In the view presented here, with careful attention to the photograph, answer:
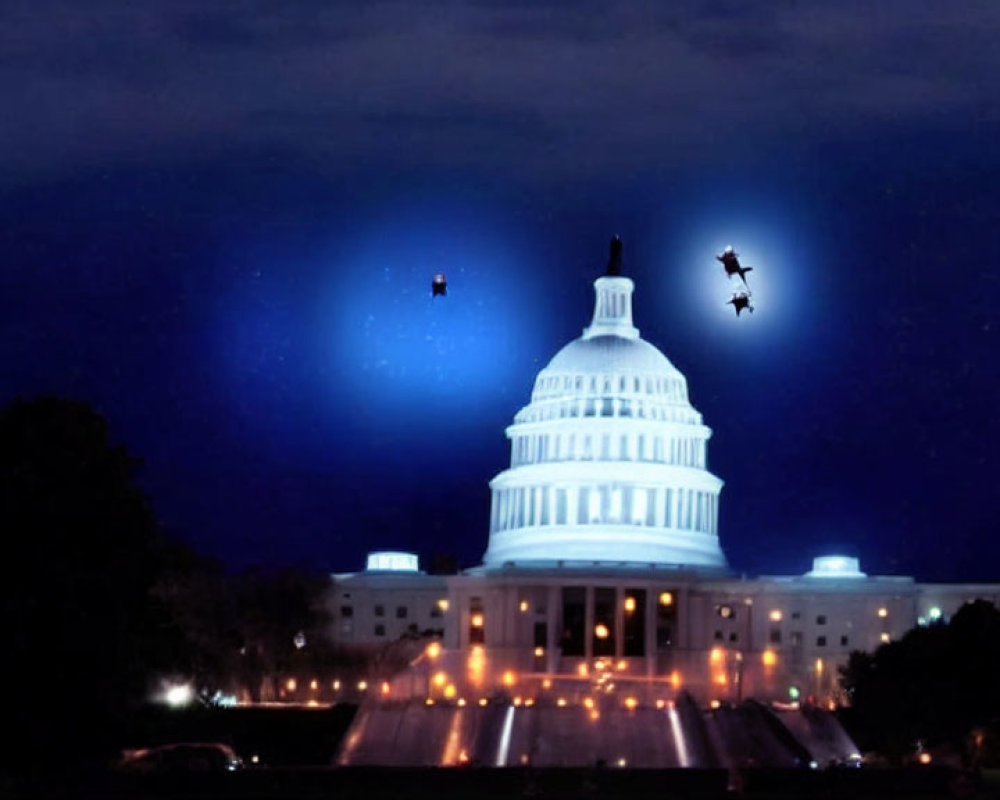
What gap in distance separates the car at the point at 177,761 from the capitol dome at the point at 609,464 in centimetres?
7653

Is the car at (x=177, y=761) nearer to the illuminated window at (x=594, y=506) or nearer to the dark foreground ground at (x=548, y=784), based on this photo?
the dark foreground ground at (x=548, y=784)

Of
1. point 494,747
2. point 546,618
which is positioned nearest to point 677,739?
point 494,747

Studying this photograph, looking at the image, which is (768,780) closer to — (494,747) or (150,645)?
(150,645)

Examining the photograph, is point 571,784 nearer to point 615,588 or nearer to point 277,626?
point 277,626

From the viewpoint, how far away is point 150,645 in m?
89.1

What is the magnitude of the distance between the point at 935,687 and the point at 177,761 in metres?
39.5

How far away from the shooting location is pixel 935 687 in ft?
427

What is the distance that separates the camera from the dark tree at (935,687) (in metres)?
129

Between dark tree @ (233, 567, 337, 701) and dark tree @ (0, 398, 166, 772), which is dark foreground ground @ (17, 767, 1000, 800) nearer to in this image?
dark tree @ (0, 398, 166, 772)

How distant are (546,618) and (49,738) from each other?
92.1m

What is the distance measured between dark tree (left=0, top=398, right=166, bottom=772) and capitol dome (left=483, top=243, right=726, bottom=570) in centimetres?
9950

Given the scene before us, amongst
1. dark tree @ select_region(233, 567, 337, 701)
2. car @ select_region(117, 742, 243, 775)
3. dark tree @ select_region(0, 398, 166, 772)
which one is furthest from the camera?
dark tree @ select_region(233, 567, 337, 701)

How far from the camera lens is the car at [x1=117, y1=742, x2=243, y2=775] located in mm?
99000

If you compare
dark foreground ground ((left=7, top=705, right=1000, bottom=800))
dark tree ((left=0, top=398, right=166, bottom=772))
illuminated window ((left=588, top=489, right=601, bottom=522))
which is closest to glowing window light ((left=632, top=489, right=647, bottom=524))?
illuminated window ((left=588, top=489, right=601, bottom=522))
